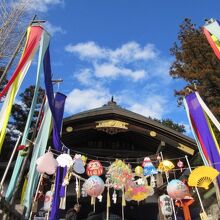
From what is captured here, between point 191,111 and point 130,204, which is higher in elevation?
point 191,111

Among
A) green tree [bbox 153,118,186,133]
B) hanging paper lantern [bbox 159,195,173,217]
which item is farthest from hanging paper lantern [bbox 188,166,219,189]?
green tree [bbox 153,118,186,133]

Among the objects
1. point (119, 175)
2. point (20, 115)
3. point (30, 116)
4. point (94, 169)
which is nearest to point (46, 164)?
point (30, 116)

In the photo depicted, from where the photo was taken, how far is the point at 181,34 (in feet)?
52.4

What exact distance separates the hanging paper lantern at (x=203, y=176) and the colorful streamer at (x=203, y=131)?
16.7 inches

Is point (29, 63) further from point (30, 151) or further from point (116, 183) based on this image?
point (116, 183)

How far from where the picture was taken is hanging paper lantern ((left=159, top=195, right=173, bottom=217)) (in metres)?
9.72

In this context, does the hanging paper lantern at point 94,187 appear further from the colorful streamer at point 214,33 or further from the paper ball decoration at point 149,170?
the colorful streamer at point 214,33

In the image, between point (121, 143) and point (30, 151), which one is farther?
point (121, 143)

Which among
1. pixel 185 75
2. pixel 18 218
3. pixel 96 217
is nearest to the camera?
pixel 18 218

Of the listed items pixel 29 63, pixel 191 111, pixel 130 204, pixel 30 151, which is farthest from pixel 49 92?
pixel 130 204

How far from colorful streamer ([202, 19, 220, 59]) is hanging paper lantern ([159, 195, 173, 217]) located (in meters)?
4.94

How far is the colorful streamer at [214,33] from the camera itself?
26.8 ft

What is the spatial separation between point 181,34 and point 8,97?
11574 millimetres

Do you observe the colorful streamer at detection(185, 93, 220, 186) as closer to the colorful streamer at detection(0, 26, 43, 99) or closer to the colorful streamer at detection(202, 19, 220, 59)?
the colorful streamer at detection(202, 19, 220, 59)
